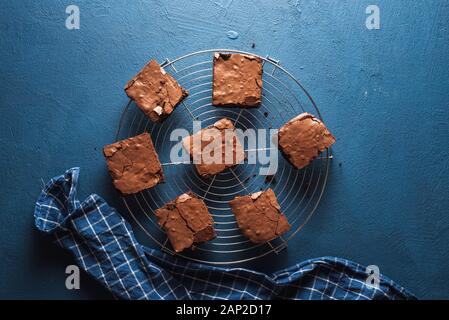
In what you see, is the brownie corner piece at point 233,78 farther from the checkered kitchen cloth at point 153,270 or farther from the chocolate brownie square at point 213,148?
the checkered kitchen cloth at point 153,270

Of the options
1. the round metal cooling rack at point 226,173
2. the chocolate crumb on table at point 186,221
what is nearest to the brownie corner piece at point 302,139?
the round metal cooling rack at point 226,173

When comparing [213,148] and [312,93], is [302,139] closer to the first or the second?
[312,93]

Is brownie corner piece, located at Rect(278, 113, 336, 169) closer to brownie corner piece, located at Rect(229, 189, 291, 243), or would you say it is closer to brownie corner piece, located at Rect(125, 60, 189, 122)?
brownie corner piece, located at Rect(229, 189, 291, 243)

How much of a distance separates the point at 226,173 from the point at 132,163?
47cm

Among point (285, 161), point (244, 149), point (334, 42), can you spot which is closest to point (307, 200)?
point (285, 161)

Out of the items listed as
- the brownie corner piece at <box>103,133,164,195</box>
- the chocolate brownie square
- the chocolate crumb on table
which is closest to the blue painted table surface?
the brownie corner piece at <box>103,133,164,195</box>

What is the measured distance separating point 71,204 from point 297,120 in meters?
1.15

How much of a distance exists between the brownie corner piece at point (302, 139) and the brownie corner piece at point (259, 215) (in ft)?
0.67

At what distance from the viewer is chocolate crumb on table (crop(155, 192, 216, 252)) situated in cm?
230

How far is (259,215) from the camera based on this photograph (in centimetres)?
232

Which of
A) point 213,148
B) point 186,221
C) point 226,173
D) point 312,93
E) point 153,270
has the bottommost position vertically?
point 153,270

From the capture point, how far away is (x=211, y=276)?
2367 mm

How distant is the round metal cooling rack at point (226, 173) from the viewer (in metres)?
2.45

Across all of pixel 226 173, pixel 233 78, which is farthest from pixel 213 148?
pixel 233 78
